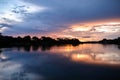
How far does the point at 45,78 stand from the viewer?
2203 cm

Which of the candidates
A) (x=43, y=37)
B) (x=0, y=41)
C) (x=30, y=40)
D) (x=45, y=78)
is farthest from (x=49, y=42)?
(x=45, y=78)

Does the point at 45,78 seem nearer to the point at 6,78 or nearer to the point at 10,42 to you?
the point at 6,78

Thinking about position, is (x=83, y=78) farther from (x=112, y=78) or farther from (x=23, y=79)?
(x=23, y=79)

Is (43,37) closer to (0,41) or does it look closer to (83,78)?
(0,41)

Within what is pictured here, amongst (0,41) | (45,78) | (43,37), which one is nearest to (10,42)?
(0,41)

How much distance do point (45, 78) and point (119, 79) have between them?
7771 mm

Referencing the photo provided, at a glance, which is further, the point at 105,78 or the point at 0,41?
the point at 0,41

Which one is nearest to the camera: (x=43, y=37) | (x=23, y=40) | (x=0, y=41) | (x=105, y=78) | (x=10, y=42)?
(x=105, y=78)

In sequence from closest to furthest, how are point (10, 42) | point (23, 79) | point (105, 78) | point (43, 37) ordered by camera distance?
point (23, 79) < point (105, 78) < point (10, 42) < point (43, 37)

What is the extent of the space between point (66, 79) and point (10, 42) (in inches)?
4992

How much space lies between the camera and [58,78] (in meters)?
22.0

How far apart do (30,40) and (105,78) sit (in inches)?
6211

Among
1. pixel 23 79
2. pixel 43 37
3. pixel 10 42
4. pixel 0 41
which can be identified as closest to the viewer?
pixel 23 79

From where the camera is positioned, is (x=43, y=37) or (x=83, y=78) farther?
(x=43, y=37)
